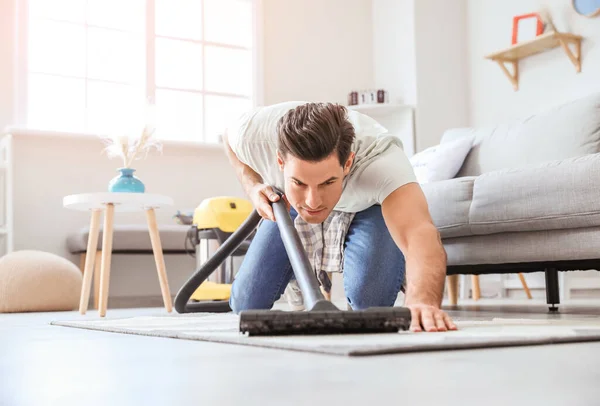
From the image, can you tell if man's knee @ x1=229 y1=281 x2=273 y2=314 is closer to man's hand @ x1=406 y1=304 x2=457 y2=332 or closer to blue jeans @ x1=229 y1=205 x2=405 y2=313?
blue jeans @ x1=229 y1=205 x2=405 y2=313

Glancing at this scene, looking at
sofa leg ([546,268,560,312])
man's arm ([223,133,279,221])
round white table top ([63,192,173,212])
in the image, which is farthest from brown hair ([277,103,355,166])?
round white table top ([63,192,173,212])

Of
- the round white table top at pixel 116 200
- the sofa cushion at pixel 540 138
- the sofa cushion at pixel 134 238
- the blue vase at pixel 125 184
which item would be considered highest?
the sofa cushion at pixel 540 138

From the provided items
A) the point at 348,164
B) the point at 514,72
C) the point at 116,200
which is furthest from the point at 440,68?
the point at 348,164

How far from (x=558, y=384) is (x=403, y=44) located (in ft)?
15.7

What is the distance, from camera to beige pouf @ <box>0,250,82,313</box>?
3502 mm

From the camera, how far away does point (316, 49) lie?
5.43 m

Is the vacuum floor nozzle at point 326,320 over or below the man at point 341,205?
below

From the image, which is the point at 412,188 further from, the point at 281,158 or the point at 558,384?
the point at 558,384

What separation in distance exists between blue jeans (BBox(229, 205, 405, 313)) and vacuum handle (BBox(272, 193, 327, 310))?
370 mm

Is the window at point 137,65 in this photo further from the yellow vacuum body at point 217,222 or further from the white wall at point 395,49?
the white wall at point 395,49

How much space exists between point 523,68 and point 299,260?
3.81 meters

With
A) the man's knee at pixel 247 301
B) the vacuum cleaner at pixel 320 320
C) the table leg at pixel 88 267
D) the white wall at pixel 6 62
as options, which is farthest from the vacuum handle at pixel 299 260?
the white wall at pixel 6 62

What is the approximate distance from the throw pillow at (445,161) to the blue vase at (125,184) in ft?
4.48

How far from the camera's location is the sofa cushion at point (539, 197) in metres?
2.15
